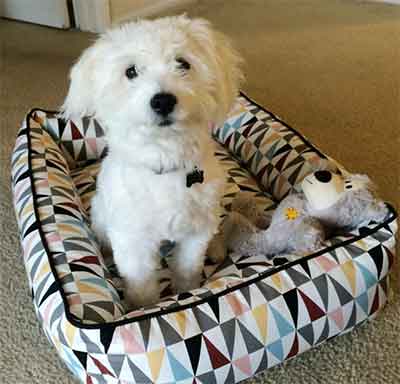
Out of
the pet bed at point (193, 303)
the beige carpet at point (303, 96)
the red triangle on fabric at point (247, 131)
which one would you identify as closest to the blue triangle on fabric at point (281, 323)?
the pet bed at point (193, 303)

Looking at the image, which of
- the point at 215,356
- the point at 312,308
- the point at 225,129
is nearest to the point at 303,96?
the point at 225,129

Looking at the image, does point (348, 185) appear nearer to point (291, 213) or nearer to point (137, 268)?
point (291, 213)

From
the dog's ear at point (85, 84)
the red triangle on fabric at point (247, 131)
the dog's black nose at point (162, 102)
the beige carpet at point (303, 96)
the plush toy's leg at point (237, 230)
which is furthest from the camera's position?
the red triangle on fabric at point (247, 131)

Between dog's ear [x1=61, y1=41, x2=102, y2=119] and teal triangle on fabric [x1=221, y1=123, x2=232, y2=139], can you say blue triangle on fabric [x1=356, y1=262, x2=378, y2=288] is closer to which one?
dog's ear [x1=61, y1=41, x2=102, y2=119]

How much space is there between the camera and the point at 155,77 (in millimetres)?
1062

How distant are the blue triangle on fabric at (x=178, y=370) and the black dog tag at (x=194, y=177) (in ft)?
1.15

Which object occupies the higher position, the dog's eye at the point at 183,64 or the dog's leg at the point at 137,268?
the dog's eye at the point at 183,64

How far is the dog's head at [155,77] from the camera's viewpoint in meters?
1.04

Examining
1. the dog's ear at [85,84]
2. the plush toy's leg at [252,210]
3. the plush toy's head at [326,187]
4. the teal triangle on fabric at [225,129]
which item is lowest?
the plush toy's leg at [252,210]

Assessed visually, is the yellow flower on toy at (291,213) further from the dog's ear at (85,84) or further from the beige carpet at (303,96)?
the dog's ear at (85,84)

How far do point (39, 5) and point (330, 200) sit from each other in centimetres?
239

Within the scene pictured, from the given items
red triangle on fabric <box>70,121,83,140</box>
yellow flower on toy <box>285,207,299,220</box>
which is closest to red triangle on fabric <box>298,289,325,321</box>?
yellow flower on toy <box>285,207,299,220</box>

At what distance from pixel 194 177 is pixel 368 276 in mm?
433

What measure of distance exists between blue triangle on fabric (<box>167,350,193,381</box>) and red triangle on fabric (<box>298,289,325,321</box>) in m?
0.28
